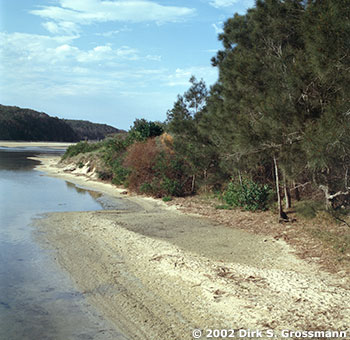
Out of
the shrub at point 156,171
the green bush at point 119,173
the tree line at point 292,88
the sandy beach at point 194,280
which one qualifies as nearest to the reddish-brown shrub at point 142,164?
the shrub at point 156,171

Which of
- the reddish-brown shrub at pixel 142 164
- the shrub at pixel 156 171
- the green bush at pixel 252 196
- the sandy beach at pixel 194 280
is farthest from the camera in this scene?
the reddish-brown shrub at pixel 142 164

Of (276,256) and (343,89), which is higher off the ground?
(343,89)

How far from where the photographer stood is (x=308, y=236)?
1098 centimetres

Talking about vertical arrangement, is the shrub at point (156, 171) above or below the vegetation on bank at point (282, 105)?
below

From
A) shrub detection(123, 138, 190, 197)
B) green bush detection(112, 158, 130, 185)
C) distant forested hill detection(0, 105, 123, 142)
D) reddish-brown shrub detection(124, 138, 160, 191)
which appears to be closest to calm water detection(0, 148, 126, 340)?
shrub detection(123, 138, 190, 197)

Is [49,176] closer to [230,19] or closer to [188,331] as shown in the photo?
[230,19]

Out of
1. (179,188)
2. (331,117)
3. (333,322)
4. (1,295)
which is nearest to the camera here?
(333,322)

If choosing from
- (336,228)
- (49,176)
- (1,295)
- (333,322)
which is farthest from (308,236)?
(49,176)

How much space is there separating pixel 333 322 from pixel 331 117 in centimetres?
467

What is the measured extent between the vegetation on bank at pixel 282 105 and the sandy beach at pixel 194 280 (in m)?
2.62

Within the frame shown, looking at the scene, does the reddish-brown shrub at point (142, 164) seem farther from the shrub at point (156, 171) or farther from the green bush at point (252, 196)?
the green bush at point (252, 196)

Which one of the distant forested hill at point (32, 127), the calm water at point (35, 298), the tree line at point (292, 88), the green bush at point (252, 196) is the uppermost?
the distant forested hill at point (32, 127)

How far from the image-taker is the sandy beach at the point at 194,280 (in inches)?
240

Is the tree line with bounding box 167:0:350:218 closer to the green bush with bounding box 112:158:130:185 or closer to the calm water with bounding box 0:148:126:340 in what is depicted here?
the calm water with bounding box 0:148:126:340
